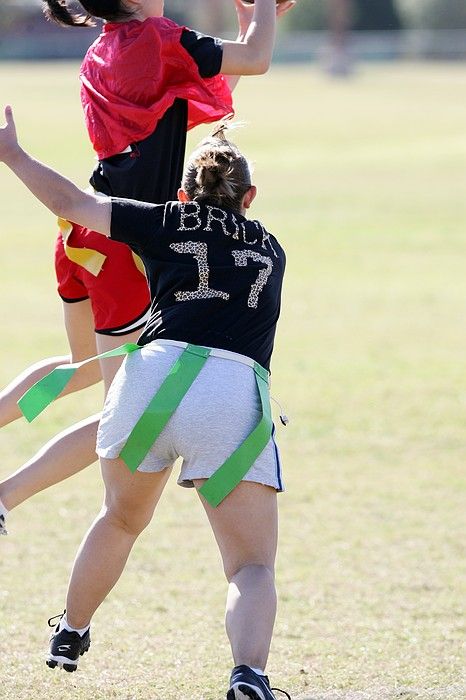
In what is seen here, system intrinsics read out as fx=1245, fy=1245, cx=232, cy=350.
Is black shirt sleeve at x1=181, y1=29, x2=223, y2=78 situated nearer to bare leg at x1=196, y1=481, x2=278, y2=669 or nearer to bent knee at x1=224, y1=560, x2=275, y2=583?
bare leg at x1=196, y1=481, x2=278, y2=669

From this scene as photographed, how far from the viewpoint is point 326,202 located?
2442cm

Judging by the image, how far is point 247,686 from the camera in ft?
12.1

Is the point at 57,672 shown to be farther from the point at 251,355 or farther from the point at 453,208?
the point at 453,208

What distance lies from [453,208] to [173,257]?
66.6ft

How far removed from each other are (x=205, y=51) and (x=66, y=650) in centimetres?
217

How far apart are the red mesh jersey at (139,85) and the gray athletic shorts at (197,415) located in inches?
37.3

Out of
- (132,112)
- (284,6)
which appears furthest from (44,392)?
(284,6)

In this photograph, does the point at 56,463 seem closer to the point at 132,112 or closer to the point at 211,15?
the point at 132,112

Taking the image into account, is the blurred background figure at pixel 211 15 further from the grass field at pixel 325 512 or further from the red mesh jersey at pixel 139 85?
the red mesh jersey at pixel 139 85

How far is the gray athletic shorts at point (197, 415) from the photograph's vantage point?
389 cm

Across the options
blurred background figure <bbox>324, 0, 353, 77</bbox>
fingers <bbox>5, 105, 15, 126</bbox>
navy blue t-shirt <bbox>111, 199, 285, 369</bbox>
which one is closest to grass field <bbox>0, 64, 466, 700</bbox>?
navy blue t-shirt <bbox>111, 199, 285, 369</bbox>

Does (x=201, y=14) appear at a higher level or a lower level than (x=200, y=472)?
lower

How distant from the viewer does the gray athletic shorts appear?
12.8ft

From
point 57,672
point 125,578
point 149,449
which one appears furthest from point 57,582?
point 149,449
